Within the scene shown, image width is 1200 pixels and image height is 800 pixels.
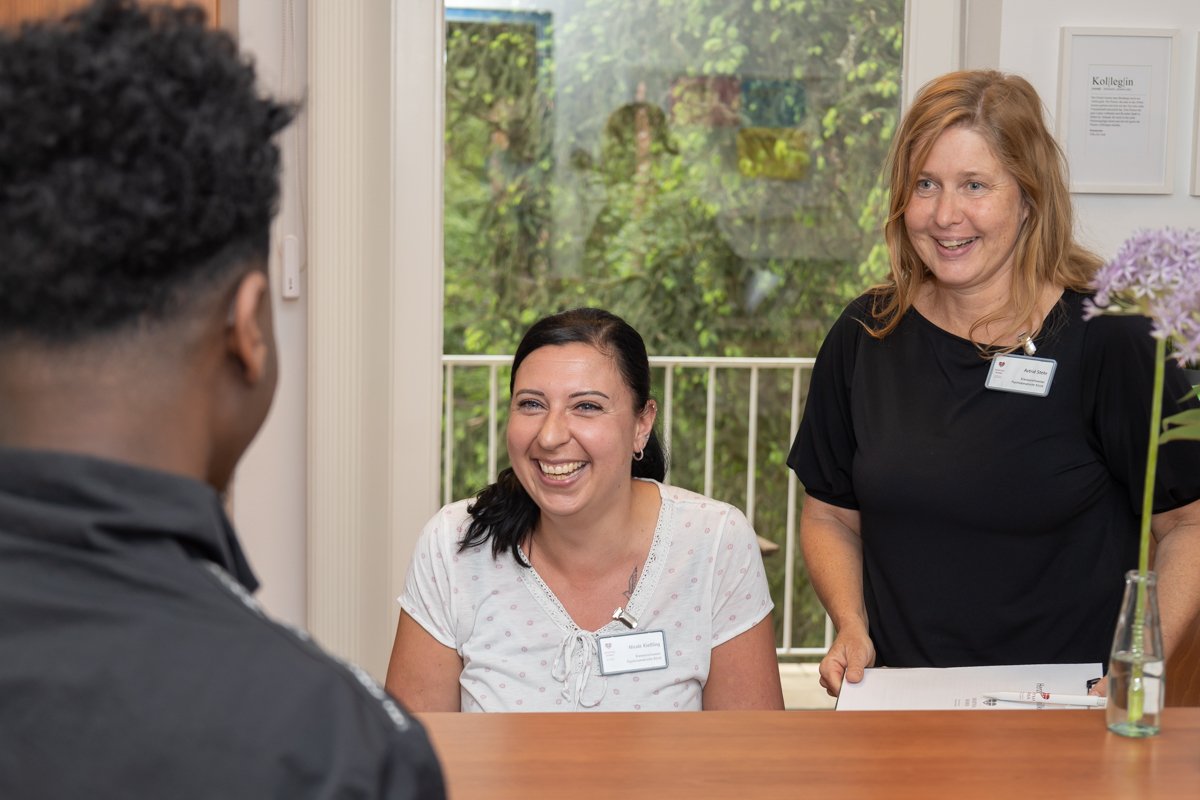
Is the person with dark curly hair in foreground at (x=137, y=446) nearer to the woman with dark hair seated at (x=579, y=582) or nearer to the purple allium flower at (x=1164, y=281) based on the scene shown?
the purple allium flower at (x=1164, y=281)

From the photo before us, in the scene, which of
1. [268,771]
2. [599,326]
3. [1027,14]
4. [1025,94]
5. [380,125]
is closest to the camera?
[268,771]

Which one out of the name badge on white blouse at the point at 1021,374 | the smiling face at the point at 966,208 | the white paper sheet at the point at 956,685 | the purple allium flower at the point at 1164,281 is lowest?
the white paper sheet at the point at 956,685

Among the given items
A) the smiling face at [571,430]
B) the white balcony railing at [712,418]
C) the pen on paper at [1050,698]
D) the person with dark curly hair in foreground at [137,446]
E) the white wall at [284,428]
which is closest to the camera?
the person with dark curly hair in foreground at [137,446]

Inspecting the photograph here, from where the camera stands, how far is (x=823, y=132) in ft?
12.7

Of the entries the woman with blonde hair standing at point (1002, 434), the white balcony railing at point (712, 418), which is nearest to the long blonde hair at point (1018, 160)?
the woman with blonde hair standing at point (1002, 434)

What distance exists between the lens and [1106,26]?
3.01m

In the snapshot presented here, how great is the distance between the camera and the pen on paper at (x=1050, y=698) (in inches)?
60.8

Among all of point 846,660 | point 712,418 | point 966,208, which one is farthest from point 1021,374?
point 712,418

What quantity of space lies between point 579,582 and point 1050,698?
27.8 inches

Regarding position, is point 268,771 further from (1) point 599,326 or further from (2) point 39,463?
(1) point 599,326

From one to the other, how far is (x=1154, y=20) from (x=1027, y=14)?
11.8 inches

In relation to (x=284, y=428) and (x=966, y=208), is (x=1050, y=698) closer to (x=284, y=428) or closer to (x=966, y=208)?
(x=966, y=208)

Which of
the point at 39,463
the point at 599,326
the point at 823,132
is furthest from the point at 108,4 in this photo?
the point at 823,132

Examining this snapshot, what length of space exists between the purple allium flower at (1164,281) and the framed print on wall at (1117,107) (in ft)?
5.87
